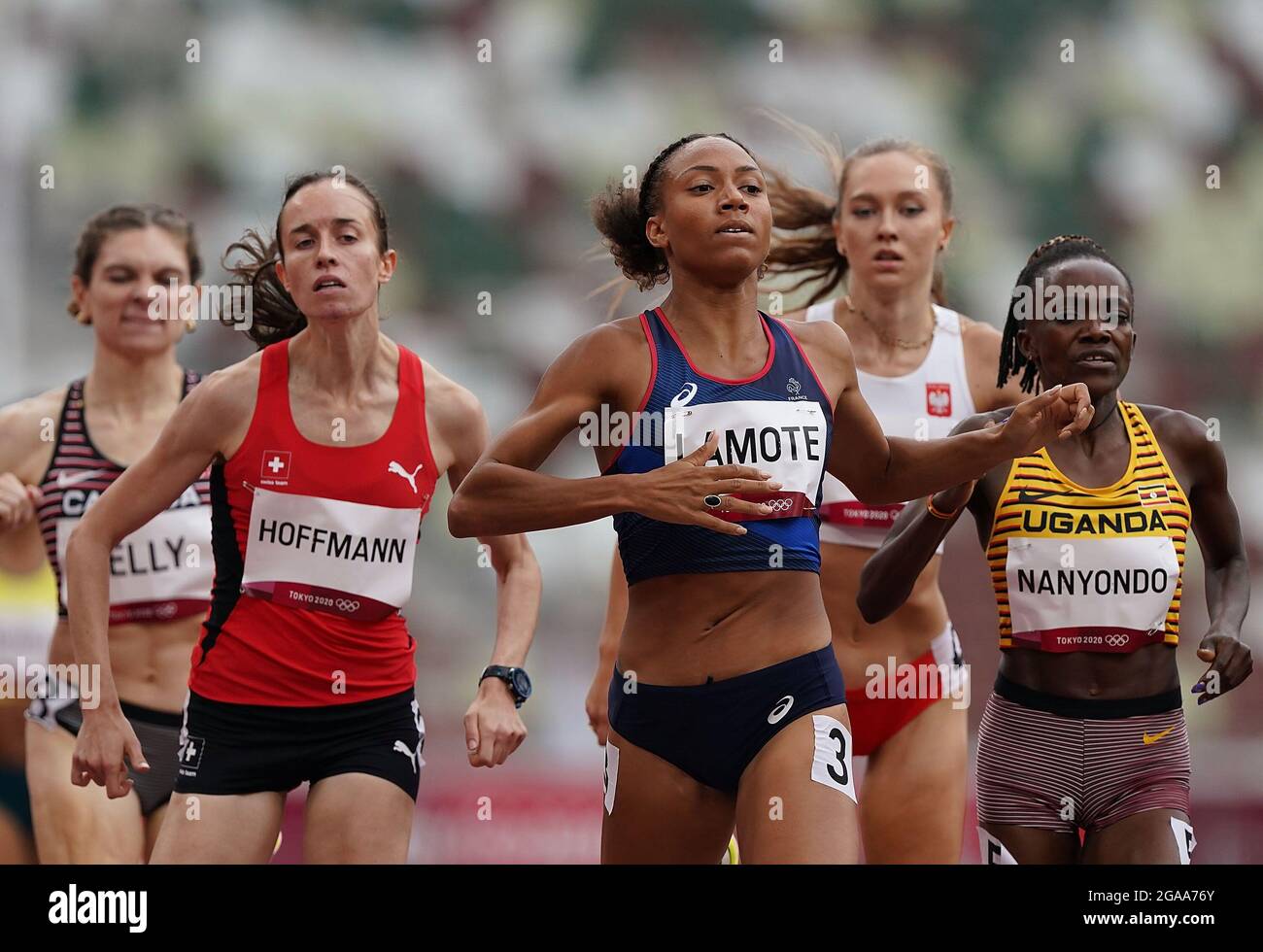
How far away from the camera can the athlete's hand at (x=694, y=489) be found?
11.3 ft

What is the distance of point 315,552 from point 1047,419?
172 centimetres

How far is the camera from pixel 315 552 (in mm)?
4227

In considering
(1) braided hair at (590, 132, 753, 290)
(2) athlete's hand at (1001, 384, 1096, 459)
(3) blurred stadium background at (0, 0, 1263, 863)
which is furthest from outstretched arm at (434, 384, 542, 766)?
(3) blurred stadium background at (0, 0, 1263, 863)

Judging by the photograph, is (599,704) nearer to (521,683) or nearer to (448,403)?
(521,683)

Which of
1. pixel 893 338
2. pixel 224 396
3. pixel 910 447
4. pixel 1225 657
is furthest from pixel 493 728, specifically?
pixel 893 338

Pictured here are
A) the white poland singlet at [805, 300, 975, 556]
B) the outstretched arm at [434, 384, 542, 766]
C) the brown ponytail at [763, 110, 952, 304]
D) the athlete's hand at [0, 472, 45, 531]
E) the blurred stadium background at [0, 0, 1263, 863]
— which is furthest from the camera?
the blurred stadium background at [0, 0, 1263, 863]

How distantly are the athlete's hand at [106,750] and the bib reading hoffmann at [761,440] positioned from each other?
1463mm

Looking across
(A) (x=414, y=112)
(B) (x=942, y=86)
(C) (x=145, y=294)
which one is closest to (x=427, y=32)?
(A) (x=414, y=112)

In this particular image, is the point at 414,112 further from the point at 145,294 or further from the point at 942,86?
the point at 145,294

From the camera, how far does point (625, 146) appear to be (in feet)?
27.7

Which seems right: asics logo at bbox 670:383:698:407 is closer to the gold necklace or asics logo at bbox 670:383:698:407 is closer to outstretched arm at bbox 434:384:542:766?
outstretched arm at bbox 434:384:542:766

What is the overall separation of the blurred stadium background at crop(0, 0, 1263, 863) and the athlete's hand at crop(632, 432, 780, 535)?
14.4 feet

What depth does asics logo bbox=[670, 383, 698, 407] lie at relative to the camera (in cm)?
375
